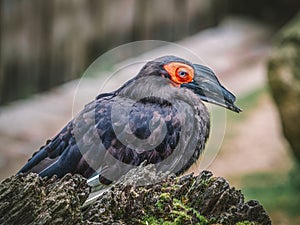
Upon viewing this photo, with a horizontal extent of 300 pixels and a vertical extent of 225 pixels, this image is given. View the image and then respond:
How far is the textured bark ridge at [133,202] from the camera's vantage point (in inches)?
75.5

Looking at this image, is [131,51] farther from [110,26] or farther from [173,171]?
[173,171]

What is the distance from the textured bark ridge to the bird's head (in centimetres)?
22

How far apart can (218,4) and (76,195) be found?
7.95 meters

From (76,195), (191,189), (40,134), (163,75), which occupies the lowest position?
(76,195)

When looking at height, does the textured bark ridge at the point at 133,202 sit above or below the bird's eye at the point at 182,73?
below

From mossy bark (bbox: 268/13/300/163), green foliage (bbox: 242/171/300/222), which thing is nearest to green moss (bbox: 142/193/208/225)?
green foliage (bbox: 242/171/300/222)

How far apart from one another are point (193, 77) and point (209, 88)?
2.2 inches

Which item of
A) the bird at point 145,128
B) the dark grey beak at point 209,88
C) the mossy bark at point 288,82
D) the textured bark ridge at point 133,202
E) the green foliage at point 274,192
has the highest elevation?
the mossy bark at point 288,82

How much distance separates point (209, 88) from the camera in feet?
6.75

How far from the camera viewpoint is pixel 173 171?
6.95 feet

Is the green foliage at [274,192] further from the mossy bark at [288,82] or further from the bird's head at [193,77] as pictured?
the bird's head at [193,77]

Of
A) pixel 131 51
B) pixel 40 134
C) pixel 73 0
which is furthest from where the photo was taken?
pixel 131 51

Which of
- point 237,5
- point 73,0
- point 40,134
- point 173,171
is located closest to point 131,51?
point 73,0

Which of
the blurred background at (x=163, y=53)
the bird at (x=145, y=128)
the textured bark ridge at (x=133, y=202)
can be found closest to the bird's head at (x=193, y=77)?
the bird at (x=145, y=128)
